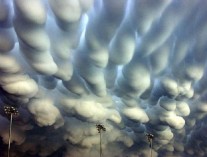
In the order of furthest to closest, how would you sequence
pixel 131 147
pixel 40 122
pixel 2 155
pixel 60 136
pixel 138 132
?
pixel 2 155, pixel 131 147, pixel 60 136, pixel 138 132, pixel 40 122

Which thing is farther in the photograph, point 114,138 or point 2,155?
point 2,155

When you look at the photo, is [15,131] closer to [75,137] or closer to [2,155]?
[75,137]

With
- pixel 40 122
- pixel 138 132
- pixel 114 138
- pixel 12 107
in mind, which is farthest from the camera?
pixel 114 138

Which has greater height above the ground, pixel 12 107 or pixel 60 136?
pixel 60 136

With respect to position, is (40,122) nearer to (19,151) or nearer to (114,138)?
(114,138)

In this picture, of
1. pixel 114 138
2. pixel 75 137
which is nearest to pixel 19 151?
pixel 75 137

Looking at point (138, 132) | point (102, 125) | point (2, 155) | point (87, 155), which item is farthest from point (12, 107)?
point (2, 155)

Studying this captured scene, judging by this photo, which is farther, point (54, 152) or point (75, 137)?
point (54, 152)

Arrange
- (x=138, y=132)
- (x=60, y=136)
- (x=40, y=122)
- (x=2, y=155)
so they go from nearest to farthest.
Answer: (x=40, y=122) → (x=138, y=132) → (x=60, y=136) → (x=2, y=155)

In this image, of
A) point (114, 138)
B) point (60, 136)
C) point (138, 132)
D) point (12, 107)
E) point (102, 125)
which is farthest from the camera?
point (60, 136)
